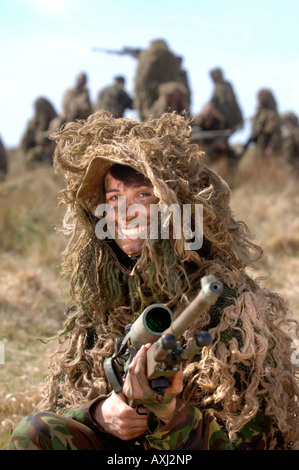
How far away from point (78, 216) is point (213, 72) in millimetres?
10792

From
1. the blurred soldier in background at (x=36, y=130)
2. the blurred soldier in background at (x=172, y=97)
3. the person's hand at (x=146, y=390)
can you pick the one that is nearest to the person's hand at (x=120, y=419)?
the person's hand at (x=146, y=390)

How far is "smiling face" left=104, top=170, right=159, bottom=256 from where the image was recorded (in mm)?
2816

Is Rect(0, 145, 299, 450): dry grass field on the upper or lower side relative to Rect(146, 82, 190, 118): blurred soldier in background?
lower

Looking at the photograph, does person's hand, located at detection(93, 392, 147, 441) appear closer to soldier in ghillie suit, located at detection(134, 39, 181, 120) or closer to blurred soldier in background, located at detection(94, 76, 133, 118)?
soldier in ghillie suit, located at detection(134, 39, 181, 120)

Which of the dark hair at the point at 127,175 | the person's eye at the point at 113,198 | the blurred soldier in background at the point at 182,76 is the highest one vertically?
the dark hair at the point at 127,175

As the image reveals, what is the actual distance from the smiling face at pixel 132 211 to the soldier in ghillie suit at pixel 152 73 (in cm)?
891

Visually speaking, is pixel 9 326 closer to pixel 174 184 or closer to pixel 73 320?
pixel 73 320

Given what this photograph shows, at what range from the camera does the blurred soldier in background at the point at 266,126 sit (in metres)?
12.5

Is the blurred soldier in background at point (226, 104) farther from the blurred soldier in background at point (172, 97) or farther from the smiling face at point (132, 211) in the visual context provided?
the smiling face at point (132, 211)

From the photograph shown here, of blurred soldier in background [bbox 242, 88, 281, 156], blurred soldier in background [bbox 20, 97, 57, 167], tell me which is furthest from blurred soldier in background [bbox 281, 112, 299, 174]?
blurred soldier in background [bbox 20, 97, 57, 167]

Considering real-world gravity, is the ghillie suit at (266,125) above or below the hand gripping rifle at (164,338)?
below

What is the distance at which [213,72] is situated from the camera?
43.5 ft

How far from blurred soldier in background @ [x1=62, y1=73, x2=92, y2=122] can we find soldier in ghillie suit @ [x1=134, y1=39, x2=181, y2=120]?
151 cm
